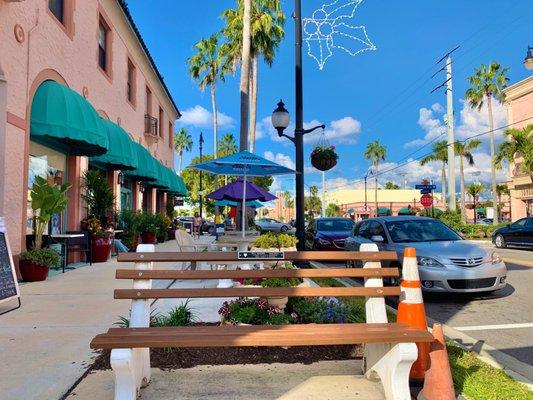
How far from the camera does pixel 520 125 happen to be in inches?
1569

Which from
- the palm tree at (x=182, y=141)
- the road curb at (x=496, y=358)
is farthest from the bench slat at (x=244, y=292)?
the palm tree at (x=182, y=141)

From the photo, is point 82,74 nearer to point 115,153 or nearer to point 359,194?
point 115,153

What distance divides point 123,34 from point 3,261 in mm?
13108

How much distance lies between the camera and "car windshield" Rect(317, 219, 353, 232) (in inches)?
675

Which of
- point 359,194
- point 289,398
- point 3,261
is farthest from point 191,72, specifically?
point 359,194

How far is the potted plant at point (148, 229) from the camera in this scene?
712 inches

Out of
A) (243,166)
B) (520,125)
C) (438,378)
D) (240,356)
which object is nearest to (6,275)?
(240,356)

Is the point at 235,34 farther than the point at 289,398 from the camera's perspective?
Yes

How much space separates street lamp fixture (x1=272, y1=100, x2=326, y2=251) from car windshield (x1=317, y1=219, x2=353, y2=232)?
6.97 meters

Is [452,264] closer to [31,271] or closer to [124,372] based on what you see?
[124,372]

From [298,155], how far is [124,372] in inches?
295

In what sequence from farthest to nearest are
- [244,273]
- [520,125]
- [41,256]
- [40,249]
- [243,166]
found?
[520,125]
[243,166]
[40,249]
[41,256]
[244,273]

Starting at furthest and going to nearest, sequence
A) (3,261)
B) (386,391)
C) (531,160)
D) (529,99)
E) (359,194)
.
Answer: (359,194) < (529,99) < (531,160) < (3,261) < (386,391)

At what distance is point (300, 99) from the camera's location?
9.91 metres
